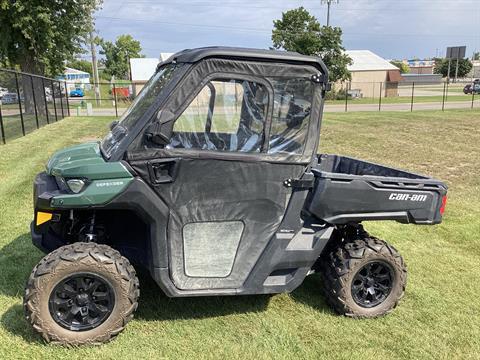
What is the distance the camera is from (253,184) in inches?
135

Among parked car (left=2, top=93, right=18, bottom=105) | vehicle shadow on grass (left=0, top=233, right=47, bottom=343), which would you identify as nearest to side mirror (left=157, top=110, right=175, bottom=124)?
vehicle shadow on grass (left=0, top=233, right=47, bottom=343)

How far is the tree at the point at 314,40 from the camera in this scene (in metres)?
45.2

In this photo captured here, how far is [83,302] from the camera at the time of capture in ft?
10.9

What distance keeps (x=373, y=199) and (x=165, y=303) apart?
189 cm

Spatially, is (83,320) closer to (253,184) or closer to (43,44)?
(253,184)

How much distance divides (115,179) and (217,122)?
0.83 m

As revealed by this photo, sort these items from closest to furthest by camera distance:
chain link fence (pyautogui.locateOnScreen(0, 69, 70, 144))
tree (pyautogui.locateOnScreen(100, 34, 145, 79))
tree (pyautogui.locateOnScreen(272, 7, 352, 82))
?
chain link fence (pyautogui.locateOnScreen(0, 69, 70, 144))
tree (pyautogui.locateOnScreen(272, 7, 352, 82))
tree (pyautogui.locateOnScreen(100, 34, 145, 79))

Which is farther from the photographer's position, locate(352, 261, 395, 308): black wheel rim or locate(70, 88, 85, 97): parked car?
locate(70, 88, 85, 97): parked car

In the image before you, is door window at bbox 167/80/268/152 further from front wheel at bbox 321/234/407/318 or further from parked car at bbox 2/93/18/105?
parked car at bbox 2/93/18/105

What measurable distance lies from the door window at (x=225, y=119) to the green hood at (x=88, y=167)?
1.32ft

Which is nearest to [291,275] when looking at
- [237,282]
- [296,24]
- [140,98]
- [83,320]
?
[237,282]

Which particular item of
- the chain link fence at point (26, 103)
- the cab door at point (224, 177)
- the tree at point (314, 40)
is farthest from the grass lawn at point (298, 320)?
the tree at point (314, 40)

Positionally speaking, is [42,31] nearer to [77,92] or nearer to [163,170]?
[163,170]

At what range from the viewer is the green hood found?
126 inches
